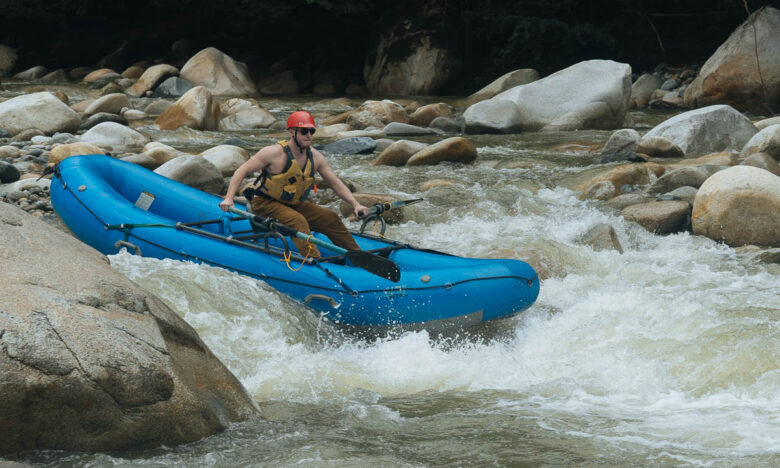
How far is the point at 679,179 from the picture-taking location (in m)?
7.85

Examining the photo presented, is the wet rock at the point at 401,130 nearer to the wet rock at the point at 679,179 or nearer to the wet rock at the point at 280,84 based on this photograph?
the wet rock at the point at 679,179

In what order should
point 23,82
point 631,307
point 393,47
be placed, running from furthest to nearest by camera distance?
point 23,82
point 393,47
point 631,307

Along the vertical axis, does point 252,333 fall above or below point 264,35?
below

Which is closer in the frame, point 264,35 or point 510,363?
point 510,363

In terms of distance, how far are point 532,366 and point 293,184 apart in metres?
2.02

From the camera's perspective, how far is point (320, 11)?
59.1 feet

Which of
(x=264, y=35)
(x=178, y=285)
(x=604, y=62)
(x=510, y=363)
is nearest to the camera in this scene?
(x=510, y=363)

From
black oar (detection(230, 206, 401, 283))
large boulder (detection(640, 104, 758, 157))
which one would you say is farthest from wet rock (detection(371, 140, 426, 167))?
black oar (detection(230, 206, 401, 283))

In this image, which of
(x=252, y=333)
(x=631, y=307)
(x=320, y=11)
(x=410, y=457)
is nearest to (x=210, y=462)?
(x=410, y=457)

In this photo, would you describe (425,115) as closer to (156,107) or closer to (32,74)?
(156,107)

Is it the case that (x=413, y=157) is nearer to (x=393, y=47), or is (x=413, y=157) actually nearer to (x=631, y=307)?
(x=631, y=307)

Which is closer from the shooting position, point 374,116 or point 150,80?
point 374,116

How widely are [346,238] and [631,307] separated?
77.7 inches

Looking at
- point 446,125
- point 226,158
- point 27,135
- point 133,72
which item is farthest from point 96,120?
point 133,72
